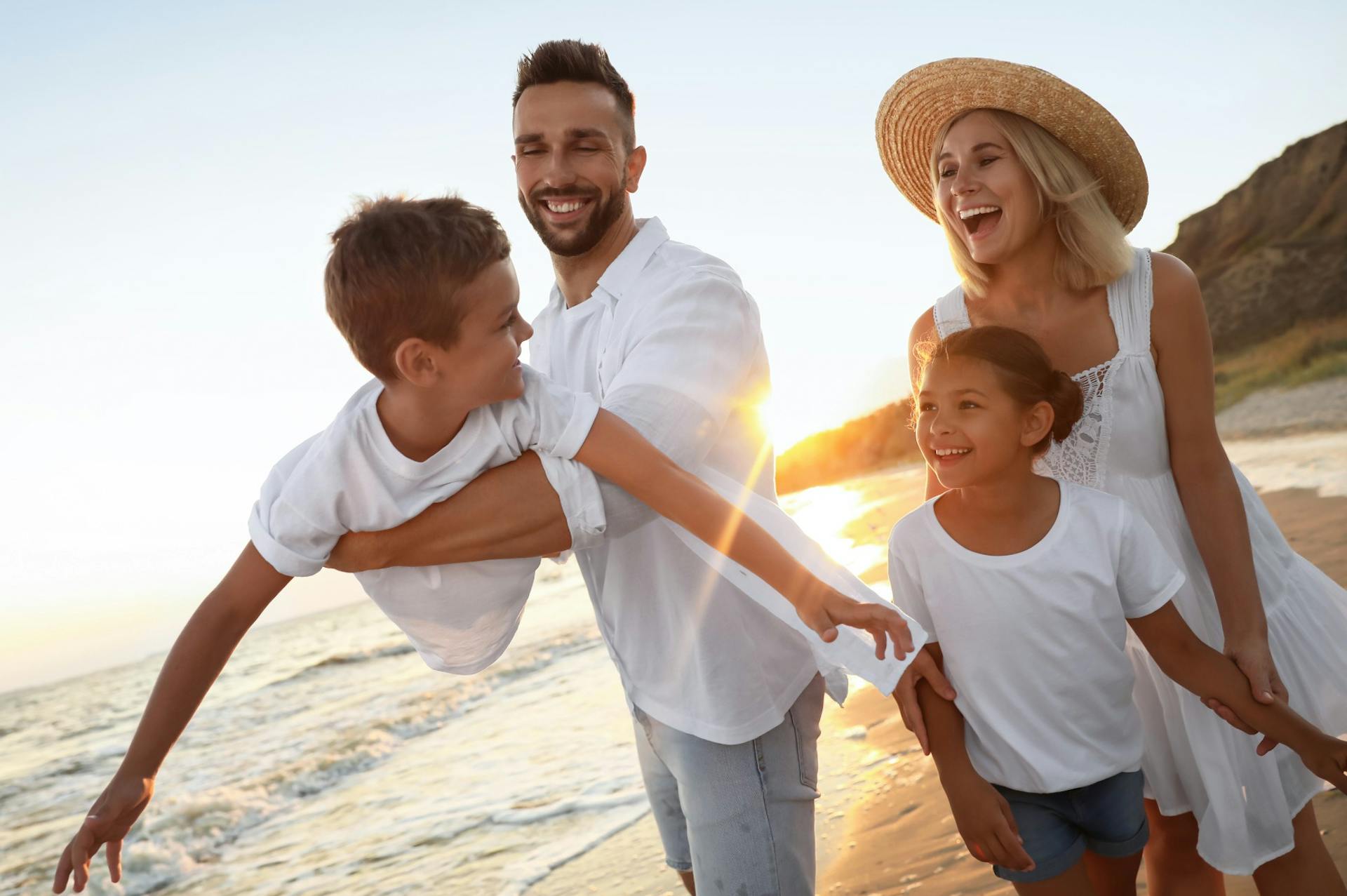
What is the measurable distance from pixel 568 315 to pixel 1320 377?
57.5 ft

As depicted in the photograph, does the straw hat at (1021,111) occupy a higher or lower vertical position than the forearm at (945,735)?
higher

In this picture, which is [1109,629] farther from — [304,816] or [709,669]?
[304,816]

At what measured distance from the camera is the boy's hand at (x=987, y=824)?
6.87 ft

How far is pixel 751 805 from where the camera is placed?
2.13m

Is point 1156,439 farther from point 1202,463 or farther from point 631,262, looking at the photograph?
point 631,262

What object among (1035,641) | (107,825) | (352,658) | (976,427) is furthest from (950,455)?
(352,658)

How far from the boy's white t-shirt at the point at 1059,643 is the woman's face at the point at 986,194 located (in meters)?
0.72

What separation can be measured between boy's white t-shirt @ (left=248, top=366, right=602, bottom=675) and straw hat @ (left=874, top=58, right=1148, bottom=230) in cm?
146

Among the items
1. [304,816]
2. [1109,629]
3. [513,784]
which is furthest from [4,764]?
[1109,629]

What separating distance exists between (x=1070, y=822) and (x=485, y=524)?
146cm

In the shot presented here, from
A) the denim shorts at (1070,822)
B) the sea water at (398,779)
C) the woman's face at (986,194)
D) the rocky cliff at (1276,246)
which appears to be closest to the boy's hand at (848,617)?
the denim shorts at (1070,822)

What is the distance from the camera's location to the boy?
187 cm

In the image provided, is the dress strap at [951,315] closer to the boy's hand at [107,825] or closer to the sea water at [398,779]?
the boy's hand at [107,825]

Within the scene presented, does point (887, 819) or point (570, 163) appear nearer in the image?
point (570, 163)
